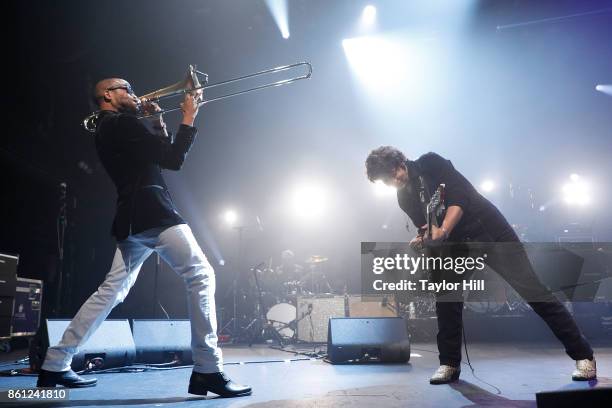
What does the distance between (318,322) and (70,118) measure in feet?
17.1

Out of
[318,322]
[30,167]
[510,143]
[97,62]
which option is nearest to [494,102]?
[510,143]

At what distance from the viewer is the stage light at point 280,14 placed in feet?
25.1

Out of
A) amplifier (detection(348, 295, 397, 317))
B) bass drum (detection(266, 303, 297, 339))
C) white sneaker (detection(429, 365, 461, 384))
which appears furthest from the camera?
bass drum (detection(266, 303, 297, 339))

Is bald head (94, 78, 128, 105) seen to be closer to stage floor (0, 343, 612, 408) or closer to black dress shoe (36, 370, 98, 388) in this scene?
black dress shoe (36, 370, 98, 388)

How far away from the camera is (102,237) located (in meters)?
7.40

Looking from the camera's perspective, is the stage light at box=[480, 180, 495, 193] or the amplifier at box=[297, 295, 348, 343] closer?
the amplifier at box=[297, 295, 348, 343]

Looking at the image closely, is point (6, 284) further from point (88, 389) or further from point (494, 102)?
point (494, 102)

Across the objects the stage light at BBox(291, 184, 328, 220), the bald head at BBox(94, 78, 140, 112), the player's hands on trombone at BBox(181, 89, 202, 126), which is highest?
the stage light at BBox(291, 184, 328, 220)

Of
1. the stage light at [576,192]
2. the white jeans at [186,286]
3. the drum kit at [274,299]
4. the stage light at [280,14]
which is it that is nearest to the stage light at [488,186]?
the stage light at [576,192]

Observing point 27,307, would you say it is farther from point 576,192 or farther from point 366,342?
point 576,192

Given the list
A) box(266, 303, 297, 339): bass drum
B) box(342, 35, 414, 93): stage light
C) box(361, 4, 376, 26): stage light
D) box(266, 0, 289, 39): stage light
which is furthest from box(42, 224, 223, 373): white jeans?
box(342, 35, 414, 93): stage light

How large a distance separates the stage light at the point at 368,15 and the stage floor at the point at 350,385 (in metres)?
6.28

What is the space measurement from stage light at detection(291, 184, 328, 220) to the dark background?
0.81 ft

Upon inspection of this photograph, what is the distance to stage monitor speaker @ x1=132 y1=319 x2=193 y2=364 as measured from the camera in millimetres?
4184
